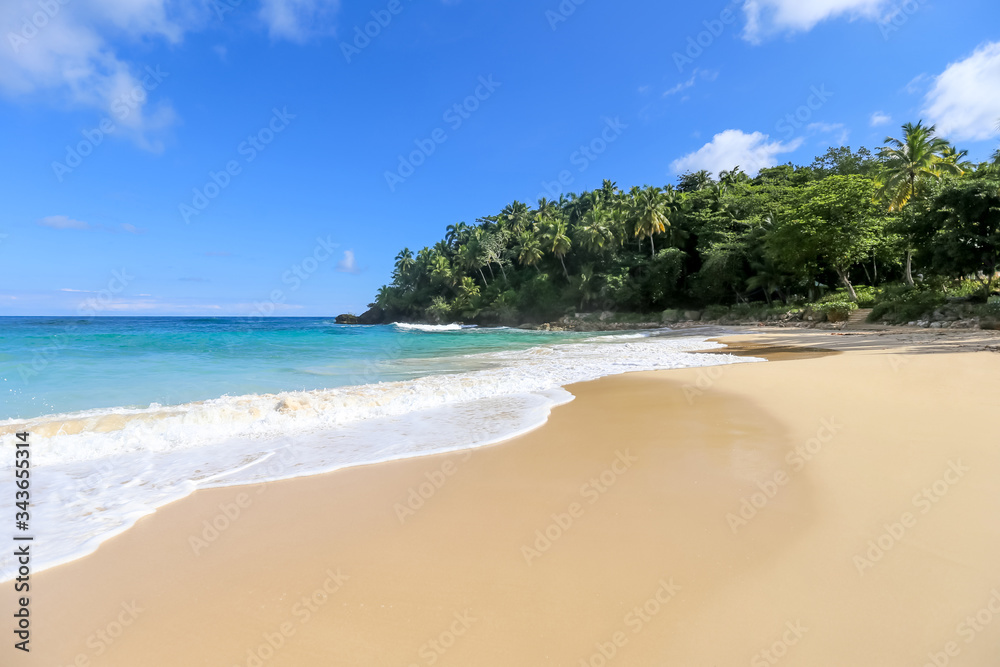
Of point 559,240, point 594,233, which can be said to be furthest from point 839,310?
point 559,240

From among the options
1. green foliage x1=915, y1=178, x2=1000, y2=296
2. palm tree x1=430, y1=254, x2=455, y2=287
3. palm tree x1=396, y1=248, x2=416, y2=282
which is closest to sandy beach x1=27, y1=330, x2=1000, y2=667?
green foliage x1=915, y1=178, x2=1000, y2=296

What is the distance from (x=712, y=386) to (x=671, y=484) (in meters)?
5.04

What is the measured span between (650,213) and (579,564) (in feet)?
136

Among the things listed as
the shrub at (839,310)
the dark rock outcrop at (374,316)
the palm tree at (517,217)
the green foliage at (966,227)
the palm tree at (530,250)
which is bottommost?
the shrub at (839,310)

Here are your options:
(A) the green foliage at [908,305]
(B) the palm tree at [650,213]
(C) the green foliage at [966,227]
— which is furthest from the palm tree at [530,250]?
(C) the green foliage at [966,227]

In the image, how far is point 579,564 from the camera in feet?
8.37

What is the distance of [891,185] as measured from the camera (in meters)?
25.5

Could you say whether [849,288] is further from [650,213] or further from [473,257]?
[473,257]

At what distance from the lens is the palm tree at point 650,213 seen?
3972cm

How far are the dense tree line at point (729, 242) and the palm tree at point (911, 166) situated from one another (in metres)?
0.07

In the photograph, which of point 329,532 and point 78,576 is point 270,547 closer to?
point 329,532

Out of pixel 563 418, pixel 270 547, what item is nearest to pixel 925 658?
pixel 270 547

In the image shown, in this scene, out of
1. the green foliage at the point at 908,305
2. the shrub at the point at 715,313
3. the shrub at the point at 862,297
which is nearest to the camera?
the green foliage at the point at 908,305

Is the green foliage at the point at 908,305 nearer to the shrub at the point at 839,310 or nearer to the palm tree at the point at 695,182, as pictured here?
the shrub at the point at 839,310
